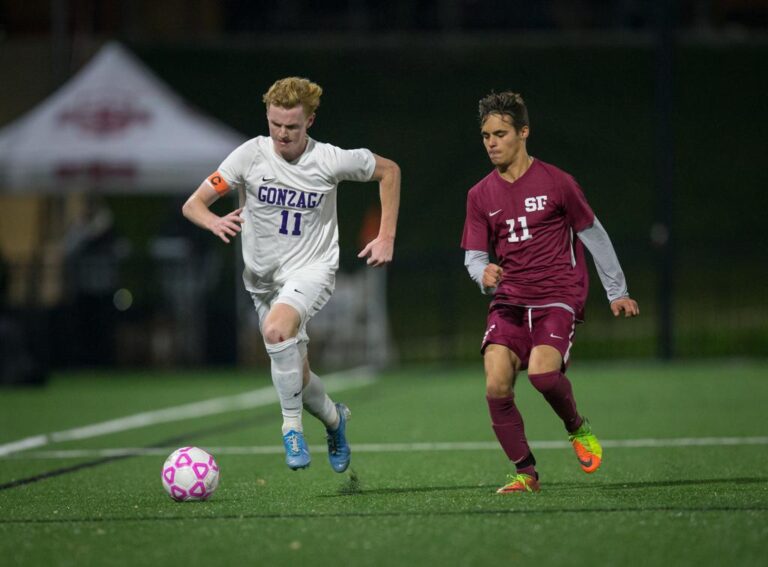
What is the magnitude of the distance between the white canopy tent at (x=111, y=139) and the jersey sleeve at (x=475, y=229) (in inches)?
375

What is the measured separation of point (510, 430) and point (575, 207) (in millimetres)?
1209

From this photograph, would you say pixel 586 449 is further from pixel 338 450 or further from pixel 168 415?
pixel 168 415

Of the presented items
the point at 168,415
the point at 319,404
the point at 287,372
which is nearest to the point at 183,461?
the point at 287,372

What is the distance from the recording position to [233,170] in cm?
739

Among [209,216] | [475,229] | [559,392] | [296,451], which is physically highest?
[209,216]

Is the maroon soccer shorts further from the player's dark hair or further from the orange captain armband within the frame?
the orange captain armband

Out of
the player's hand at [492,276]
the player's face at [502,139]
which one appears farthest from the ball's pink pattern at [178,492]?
the player's face at [502,139]

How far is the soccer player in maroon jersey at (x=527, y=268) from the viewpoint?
7.08 metres

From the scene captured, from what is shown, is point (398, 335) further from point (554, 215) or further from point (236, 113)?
point (554, 215)

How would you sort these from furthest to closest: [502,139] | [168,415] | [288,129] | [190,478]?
[168,415] < [288,129] < [502,139] < [190,478]

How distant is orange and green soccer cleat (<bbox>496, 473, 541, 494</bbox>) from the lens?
6895 millimetres

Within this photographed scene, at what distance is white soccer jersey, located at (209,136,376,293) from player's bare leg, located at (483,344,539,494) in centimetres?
111

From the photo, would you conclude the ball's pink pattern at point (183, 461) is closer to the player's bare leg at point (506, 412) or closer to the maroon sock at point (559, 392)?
the player's bare leg at point (506, 412)

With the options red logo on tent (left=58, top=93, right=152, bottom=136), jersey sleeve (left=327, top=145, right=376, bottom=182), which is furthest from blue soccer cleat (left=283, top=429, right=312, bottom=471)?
red logo on tent (left=58, top=93, right=152, bottom=136)
